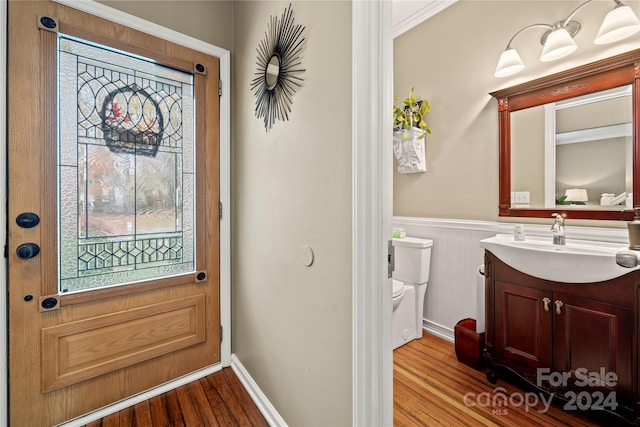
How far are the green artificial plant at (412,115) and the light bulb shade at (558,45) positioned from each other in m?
0.84

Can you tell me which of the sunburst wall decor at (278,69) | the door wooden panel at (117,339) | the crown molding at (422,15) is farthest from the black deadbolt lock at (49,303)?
the crown molding at (422,15)

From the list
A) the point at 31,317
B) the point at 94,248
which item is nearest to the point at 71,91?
the point at 94,248

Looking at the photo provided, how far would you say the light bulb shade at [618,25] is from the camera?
144 centimetres

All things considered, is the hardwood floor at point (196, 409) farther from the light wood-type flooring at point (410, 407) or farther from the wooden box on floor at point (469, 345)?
the wooden box on floor at point (469, 345)

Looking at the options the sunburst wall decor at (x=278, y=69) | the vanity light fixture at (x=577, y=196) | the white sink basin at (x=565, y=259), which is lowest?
the white sink basin at (x=565, y=259)

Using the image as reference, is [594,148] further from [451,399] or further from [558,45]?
[451,399]

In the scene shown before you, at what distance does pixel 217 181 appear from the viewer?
6.09 ft

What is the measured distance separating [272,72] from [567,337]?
203 centimetres

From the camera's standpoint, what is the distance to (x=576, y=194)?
1.75 metres

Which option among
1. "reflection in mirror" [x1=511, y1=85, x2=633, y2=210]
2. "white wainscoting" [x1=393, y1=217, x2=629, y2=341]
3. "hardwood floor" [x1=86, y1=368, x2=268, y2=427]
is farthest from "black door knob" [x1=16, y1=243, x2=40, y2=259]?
"reflection in mirror" [x1=511, y1=85, x2=633, y2=210]

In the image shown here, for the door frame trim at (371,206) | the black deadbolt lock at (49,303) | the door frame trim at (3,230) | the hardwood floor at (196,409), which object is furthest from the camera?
the hardwood floor at (196,409)

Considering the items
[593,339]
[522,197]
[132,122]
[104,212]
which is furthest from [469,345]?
[132,122]

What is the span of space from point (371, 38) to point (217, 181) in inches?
51.4

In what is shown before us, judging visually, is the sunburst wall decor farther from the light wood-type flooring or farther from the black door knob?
the light wood-type flooring
